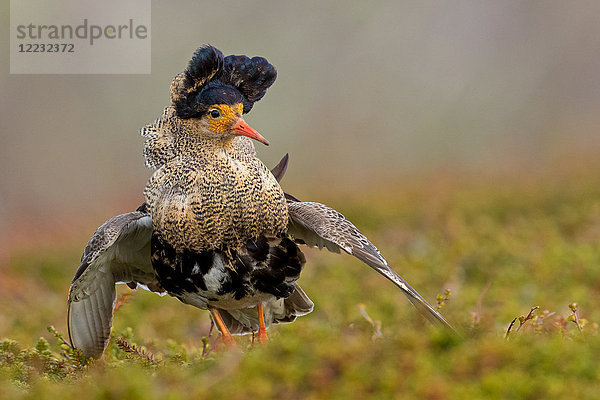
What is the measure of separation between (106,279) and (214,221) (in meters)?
1.36

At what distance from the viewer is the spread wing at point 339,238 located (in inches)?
237

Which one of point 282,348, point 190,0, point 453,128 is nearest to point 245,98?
point 282,348

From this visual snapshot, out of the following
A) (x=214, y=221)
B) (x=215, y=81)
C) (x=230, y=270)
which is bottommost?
(x=230, y=270)

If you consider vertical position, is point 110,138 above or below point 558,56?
below

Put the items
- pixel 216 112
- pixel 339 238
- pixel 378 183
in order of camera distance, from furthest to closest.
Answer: pixel 378 183 < pixel 216 112 < pixel 339 238

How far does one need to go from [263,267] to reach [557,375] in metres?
2.77

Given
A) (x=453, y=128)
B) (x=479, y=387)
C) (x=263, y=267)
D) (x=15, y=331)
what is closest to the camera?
(x=479, y=387)

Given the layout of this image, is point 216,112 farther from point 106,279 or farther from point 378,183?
point 378,183

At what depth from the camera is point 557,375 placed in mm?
4305

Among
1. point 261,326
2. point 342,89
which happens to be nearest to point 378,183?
point 342,89

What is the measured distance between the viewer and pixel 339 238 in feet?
20.8

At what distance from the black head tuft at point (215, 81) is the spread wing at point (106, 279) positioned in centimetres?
99

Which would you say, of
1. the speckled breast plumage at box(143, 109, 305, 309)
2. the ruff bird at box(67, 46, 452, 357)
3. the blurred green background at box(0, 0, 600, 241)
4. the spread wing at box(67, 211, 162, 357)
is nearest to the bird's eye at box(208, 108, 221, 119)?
the ruff bird at box(67, 46, 452, 357)

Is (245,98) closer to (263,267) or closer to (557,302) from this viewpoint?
(263,267)
